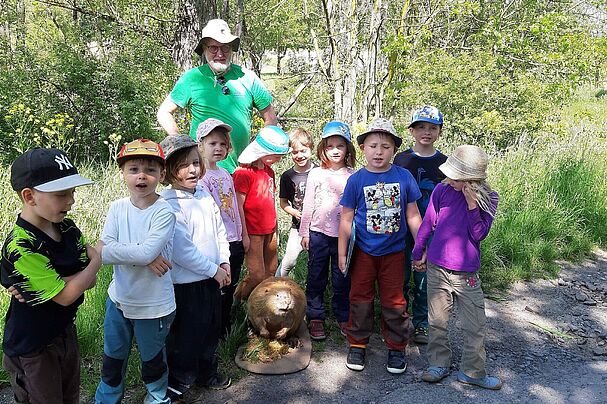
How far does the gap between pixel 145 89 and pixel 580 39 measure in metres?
8.32

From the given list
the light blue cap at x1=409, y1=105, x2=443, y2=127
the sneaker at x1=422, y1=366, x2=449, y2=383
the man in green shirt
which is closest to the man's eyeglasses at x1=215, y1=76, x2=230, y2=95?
the man in green shirt

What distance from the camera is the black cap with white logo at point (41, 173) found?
6.75 ft

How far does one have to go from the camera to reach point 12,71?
25.8ft

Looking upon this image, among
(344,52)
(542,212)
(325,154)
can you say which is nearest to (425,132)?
(325,154)

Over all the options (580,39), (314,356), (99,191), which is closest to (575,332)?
(314,356)

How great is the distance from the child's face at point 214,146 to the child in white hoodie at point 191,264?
371 mm

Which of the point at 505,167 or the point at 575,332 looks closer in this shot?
the point at 575,332

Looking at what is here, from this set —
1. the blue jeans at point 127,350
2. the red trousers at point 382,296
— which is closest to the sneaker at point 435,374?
the red trousers at point 382,296

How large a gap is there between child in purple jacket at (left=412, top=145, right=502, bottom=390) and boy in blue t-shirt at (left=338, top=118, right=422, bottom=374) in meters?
0.19

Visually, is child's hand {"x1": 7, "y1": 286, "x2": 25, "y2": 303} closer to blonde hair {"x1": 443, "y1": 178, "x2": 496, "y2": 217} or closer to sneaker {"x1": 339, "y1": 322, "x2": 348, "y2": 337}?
sneaker {"x1": 339, "y1": 322, "x2": 348, "y2": 337}

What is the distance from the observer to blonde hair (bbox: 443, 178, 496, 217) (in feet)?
10.5

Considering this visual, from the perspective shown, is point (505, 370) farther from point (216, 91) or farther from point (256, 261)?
point (216, 91)

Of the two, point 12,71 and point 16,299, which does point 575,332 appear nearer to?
point 16,299

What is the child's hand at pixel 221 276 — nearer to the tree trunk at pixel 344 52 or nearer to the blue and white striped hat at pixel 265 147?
the blue and white striped hat at pixel 265 147
